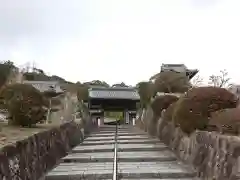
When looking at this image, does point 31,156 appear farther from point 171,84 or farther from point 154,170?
point 171,84

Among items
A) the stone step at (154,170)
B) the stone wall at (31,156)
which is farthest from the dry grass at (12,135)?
the stone step at (154,170)

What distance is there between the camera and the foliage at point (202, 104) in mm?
11492

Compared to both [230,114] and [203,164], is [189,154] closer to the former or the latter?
[203,164]

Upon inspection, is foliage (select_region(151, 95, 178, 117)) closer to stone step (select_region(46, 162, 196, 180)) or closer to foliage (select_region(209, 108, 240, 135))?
stone step (select_region(46, 162, 196, 180))

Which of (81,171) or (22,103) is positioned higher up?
(22,103)

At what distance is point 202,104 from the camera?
11.6m

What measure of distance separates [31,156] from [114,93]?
137 ft

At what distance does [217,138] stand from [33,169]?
451 centimetres

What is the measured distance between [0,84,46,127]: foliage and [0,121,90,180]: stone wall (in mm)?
1297

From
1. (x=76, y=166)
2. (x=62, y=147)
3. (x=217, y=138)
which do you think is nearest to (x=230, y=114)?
(x=217, y=138)

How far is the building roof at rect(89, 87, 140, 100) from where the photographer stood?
48.7 m

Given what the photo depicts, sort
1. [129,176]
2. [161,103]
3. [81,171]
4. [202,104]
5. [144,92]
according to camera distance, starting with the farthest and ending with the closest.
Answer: [144,92], [161,103], [202,104], [81,171], [129,176]

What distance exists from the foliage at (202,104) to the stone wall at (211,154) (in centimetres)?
52

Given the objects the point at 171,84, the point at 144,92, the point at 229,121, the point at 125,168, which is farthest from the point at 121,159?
the point at 144,92
